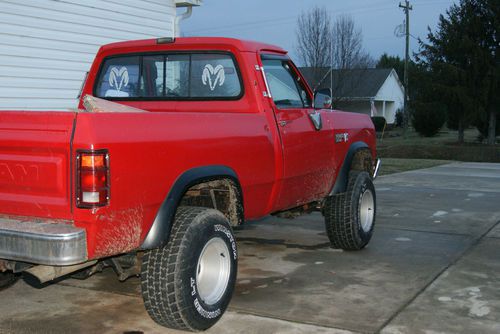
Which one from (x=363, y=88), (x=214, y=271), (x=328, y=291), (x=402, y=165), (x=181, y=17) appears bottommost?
(x=328, y=291)

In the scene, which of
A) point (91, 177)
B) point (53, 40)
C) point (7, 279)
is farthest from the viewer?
point (53, 40)

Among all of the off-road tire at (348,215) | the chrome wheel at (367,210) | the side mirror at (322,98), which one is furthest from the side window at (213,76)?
the chrome wheel at (367,210)

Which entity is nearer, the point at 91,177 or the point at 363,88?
the point at 91,177

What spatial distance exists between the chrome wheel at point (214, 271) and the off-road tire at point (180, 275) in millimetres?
112

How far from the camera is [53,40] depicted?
9.55 metres

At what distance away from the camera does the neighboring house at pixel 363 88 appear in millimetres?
30641

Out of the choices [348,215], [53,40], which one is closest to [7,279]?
[348,215]

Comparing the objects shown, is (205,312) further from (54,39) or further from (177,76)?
(54,39)

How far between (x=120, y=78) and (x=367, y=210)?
3.12m

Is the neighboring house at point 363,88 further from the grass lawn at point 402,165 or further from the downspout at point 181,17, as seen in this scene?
the downspout at point 181,17

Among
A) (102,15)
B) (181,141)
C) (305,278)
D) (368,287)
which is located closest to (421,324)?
(368,287)

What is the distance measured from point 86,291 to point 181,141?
2.04 metres

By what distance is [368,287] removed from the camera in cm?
521

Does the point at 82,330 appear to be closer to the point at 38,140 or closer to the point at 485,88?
the point at 38,140
